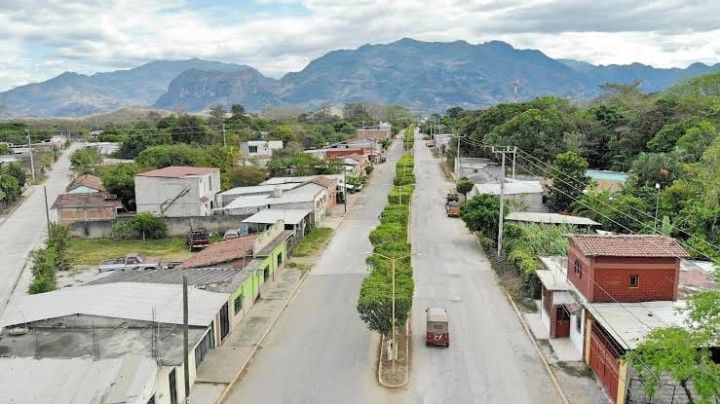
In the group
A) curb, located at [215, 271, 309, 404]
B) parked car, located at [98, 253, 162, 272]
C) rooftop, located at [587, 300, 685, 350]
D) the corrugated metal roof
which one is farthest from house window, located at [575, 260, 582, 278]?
parked car, located at [98, 253, 162, 272]

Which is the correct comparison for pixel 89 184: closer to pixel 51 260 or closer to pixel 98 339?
pixel 51 260

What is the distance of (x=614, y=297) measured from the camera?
2231 cm

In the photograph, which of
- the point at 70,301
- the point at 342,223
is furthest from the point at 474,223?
the point at 70,301

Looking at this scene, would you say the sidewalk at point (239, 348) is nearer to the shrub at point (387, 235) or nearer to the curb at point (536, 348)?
the shrub at point (387, 235)

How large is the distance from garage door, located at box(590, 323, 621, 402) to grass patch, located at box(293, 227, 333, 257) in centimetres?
2160

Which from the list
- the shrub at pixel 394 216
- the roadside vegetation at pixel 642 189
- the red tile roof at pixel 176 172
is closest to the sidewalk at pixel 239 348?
the shrub at pixel 394 216

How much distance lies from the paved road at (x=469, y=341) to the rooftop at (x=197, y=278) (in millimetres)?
8428

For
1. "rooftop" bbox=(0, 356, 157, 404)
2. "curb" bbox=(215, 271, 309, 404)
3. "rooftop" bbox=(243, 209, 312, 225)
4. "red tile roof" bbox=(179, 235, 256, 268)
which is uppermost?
"rooftop" bbox=(0, 356, 157, 404)

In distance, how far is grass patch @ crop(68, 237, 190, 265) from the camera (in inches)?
1593

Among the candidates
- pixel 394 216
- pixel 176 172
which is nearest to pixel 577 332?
pixel 394 216

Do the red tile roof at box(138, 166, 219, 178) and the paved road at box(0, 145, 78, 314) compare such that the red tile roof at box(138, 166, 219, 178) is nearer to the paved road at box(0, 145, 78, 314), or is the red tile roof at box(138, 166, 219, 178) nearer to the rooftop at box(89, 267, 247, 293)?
the paved road at box(0, 145, 78, 314)

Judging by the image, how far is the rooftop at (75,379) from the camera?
14.6m

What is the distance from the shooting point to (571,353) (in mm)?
23594

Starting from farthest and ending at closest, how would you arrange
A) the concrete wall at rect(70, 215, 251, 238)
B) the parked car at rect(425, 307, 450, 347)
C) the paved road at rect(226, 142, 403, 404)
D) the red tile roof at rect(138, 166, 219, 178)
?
the red tile roof at rect(138, 166, 219, 178) < the concrete wall at rect(70, 215, 251, 238) < the parked car at rect(425, 307, 450, 347) < the paved road at rect(226, 142, 403, 404)
